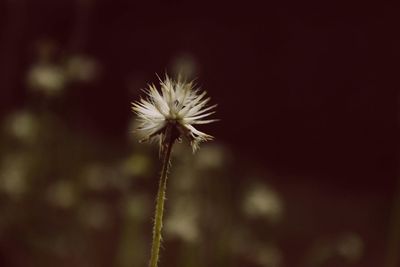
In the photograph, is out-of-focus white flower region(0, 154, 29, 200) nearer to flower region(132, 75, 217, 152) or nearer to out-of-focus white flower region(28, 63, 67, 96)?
out-of-focus white flower region(28, 63, 67, 96)

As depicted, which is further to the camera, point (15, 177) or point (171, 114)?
point (15, 177)

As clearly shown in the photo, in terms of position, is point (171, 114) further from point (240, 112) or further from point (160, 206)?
point (240, 112)

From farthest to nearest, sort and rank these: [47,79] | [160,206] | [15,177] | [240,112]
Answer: [240,112], [15,177], [47,79], [160,206]

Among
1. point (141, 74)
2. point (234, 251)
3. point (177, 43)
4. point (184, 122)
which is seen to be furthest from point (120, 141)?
point (184, 122)

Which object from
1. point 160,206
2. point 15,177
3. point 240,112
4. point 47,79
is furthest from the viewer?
point 240,112

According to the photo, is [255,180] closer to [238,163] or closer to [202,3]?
[238,163]

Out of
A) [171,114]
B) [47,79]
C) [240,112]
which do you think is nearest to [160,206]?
[171,114]

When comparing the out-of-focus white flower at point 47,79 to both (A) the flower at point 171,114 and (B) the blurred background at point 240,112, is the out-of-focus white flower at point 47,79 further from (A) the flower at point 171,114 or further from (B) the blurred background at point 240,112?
(A) the flower at point 171,114

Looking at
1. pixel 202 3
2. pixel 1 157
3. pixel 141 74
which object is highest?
pixel 202 3

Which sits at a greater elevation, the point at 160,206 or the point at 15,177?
the point at 15,177
